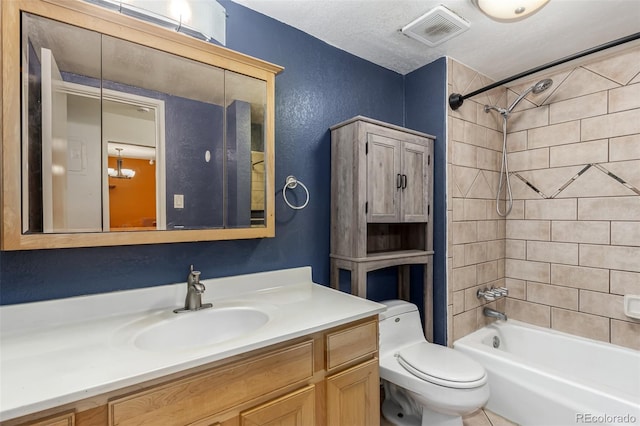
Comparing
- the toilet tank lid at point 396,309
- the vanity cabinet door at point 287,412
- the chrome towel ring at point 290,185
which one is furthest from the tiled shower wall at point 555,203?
the vanity cabinet door at point 287,412

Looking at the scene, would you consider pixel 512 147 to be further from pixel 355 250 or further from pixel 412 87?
pixel 355 250

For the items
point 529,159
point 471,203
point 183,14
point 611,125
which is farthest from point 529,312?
point 183,14

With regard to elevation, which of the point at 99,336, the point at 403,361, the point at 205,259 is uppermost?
the point at 205,259

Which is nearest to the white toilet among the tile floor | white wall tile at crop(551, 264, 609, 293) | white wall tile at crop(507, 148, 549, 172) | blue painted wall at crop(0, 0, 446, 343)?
the tile floor

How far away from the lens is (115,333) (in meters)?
1.05

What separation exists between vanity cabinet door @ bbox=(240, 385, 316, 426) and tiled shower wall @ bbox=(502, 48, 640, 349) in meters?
2.08

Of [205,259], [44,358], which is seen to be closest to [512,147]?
[205,259]

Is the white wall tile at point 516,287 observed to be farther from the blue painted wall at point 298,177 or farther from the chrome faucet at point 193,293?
the chrome faucet at point 193,293

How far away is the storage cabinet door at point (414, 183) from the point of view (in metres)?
1.88

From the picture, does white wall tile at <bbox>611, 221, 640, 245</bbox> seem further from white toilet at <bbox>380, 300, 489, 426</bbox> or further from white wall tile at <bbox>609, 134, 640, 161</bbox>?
white toilet at <bbox>380, 300, 489, 426</bbox>

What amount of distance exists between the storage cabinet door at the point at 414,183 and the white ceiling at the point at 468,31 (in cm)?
65

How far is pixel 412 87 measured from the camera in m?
2.27

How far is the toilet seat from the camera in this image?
4.78 feet

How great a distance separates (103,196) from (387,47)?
5.88 ft
